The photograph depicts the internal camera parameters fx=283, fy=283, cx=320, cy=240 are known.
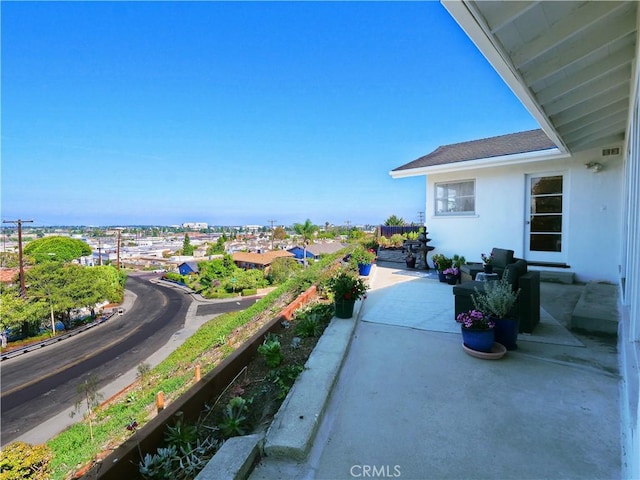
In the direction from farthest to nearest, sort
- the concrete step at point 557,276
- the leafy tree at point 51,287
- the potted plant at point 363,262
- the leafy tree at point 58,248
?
the leafy tree at point 58,248, the leafy tree at point 51,287, the potted plant at point 363,262, the concrete step at point 557,276

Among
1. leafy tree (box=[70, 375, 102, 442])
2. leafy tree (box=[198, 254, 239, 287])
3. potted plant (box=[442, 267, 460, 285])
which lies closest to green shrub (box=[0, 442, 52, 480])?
leafy tree (box=[70, 375, 102, 442])

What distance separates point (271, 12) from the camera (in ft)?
22.7

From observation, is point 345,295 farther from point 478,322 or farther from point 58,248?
point 58,248

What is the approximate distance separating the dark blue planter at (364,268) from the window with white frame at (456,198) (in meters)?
2.72

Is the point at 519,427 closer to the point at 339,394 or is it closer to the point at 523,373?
the point at 523,373

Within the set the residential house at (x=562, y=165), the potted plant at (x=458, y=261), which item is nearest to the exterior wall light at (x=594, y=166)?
the residential house at (x=562, y=165)

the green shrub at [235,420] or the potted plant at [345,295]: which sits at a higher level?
the potted plant at [345,295]

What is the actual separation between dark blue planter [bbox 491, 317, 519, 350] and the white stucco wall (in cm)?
476

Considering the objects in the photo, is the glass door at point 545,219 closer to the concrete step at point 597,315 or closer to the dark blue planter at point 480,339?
the concrete step at point 597,315

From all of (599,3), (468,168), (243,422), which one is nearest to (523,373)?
(243,422)

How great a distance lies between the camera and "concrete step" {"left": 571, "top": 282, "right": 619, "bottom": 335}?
11.6ft

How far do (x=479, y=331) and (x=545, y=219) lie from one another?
5557 millimetres

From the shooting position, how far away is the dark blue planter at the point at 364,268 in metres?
7.85

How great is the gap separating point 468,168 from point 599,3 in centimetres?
562
